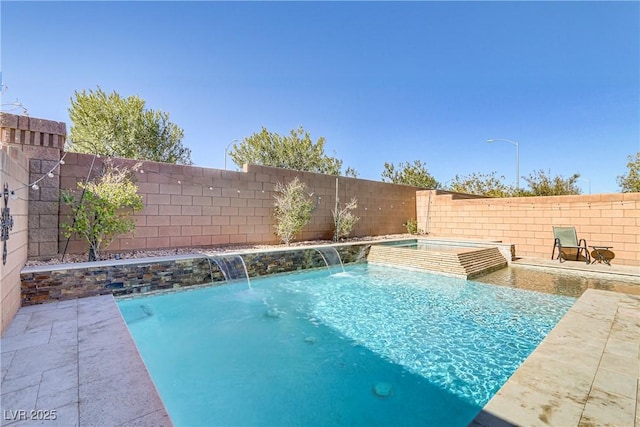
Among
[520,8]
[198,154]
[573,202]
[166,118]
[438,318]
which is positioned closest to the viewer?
[438,318]

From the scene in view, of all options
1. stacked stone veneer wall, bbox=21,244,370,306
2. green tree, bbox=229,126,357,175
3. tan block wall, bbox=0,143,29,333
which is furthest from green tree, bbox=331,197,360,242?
green tree, bbox=229,126,357,175

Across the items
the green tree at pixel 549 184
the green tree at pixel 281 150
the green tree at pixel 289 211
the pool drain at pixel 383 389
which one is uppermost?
the green tree at pixel 281 150

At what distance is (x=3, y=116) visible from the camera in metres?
5.41

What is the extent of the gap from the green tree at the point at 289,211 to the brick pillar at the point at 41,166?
5.69m

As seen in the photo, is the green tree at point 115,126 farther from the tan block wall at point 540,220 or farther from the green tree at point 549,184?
the green tree at point 549,184

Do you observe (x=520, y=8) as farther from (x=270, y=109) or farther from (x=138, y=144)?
(x=138, y=144)

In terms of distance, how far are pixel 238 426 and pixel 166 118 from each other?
2191cm

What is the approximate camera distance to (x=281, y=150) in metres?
25.2

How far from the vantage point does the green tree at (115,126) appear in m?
16.9

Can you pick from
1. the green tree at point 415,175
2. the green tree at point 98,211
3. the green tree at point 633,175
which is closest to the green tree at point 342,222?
the green tree at point 98,211

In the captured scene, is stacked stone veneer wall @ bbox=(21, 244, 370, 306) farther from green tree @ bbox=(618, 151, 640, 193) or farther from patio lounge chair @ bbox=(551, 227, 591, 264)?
green tree @ bbox=(618, 151, 640, 193)

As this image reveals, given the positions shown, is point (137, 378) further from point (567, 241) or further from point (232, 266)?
point (567, 241)

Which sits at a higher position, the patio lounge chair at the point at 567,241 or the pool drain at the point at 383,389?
the patio lounge chair at the point at 567,241

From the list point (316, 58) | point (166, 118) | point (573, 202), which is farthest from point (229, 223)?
point (166, 118)
